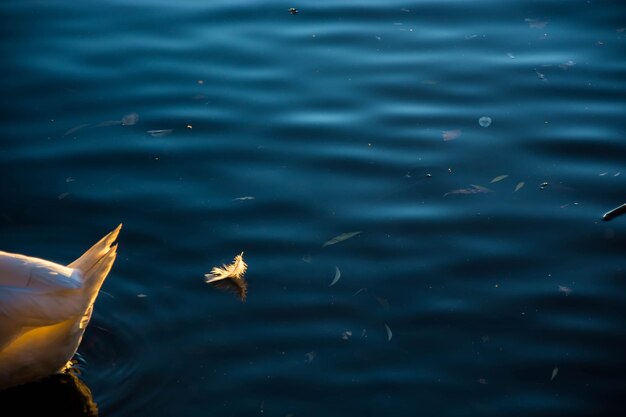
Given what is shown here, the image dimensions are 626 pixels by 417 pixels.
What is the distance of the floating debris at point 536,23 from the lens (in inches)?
259

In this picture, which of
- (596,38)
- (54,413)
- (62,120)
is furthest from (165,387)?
(596,38)

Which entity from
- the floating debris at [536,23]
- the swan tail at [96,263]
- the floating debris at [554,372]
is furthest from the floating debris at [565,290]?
the floating debris at [536,23]

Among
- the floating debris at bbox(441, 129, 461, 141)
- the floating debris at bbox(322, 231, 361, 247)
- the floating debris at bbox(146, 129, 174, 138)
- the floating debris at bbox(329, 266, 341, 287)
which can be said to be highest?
the floating debris at bbox(146, 129, 174, 138)

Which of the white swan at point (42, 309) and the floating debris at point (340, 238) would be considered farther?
the floating debris at point (340, 238)

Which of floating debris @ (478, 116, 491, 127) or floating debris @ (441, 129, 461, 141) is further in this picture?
floating debris @ (478, 116, 491, 127)

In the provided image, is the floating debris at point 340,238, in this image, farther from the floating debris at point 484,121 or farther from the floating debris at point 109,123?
the floating debris at point 109,123

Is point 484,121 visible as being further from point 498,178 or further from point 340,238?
point 340,238

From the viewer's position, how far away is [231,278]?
454cm

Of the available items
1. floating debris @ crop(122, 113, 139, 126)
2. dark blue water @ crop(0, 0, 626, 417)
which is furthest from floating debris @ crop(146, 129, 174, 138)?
floating debris @ crop(122, 113, 139, 126)

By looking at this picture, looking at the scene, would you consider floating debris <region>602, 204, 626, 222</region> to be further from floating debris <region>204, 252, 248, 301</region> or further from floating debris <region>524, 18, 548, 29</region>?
floating debris <region>524, 18, 548, 29</region>

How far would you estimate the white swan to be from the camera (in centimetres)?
368

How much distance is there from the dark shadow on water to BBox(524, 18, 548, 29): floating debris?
4111 millimetres

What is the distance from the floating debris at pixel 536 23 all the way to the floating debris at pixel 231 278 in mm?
3130

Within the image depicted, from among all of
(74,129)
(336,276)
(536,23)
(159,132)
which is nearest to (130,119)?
(159,132)
